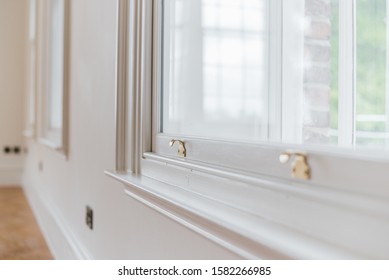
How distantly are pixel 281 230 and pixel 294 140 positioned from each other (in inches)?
8.3

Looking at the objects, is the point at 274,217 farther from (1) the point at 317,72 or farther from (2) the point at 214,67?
(2) the point at 214,67

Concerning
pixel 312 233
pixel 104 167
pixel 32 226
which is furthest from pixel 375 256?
pixel 32 226

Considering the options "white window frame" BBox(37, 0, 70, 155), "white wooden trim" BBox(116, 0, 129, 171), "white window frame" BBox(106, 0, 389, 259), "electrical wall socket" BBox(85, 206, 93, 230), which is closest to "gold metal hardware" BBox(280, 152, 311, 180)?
"white window frame" BBox(106, 0, 389, 259)

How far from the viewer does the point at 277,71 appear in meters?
1.14

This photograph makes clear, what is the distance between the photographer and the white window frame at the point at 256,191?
0.60 m

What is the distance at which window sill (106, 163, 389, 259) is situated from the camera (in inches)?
23.9

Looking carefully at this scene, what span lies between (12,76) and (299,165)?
5.15m

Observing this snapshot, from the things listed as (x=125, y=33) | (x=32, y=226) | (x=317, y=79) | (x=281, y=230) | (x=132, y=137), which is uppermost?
(x=125, y=33)

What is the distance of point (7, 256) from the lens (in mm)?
2457

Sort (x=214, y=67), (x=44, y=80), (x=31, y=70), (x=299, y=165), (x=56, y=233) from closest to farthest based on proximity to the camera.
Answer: (x=299, y=165) < (x=214, y=67) < (x=56, y=233) < (x=44, y=80) < (x=31, y=70)

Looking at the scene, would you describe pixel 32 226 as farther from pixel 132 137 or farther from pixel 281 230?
pixel 281 230

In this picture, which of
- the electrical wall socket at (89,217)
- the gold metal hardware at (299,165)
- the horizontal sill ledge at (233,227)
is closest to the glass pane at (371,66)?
the gold metal hardware at (299,165)

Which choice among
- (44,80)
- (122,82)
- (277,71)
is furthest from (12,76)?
(277,71)

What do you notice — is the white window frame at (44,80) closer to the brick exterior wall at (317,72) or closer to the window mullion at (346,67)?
the brick exterior wall at (317,72)
